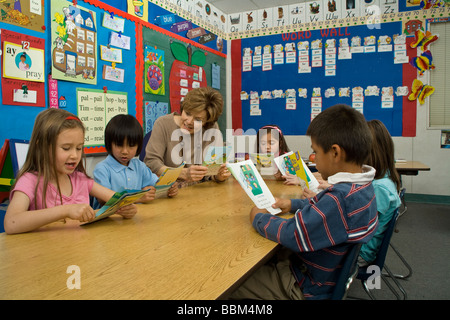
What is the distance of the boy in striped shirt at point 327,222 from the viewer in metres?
1.02

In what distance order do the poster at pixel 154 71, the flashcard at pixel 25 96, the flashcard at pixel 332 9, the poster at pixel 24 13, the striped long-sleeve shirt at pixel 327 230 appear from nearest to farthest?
the striped long-sleeve shirt at pixel 327 230
the poster at pixel 24 13
the flashcard at pixel 25 96
the poster at pixel 154 71
the flashcard at pixel 332 9

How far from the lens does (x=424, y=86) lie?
4.27 metres

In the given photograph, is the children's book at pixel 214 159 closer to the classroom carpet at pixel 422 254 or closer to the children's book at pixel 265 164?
the children's book at pixel 265 164

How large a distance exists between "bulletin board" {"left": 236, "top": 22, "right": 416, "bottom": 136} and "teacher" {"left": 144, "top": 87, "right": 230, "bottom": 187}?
2638 mm

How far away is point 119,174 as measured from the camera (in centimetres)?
175

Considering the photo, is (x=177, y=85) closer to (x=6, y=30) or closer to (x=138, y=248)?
(x=6, y=30)

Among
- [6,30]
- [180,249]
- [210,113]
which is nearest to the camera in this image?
[180,249]

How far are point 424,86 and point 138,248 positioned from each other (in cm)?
451

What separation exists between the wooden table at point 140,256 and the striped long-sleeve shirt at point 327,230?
0.08m

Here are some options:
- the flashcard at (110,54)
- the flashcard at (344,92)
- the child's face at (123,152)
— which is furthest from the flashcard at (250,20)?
the child's face at (123,152)

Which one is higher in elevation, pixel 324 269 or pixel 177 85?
pixel 177 85

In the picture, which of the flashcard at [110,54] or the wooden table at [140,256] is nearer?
the wooden table at [140,256]

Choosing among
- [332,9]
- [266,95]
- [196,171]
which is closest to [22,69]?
[196,171]
